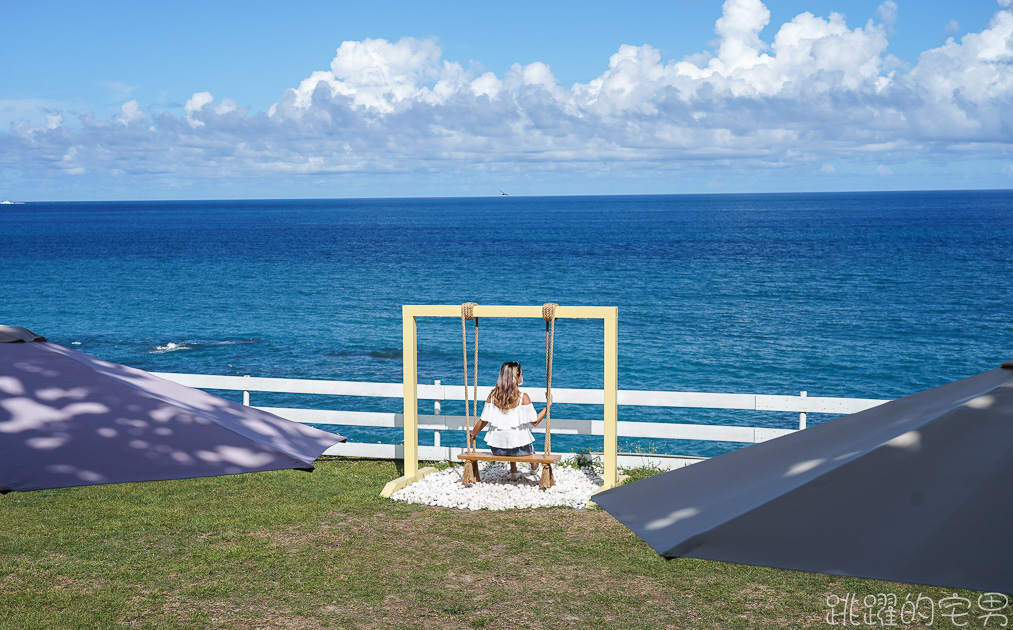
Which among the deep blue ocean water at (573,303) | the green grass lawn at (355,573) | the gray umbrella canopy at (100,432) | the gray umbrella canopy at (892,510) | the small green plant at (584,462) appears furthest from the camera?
the deep blue ocean water at (573,303)

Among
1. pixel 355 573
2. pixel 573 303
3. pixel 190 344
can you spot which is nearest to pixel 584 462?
pixel 355 573

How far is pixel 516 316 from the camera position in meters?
10.5

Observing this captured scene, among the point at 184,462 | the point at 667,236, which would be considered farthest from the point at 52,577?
the point at 667,236

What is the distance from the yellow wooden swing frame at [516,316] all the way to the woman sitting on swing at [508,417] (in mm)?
712

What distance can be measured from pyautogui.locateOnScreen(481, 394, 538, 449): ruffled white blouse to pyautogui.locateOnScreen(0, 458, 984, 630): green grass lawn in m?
1.15

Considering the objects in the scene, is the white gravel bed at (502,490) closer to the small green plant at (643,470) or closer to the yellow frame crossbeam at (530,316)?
the yellow frame crossbeam at (530,316)

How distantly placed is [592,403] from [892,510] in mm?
8799

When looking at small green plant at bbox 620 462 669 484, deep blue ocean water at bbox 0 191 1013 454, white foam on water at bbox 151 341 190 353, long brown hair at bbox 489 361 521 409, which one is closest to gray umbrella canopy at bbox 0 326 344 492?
long brown hair at bbox 489 361 521 409

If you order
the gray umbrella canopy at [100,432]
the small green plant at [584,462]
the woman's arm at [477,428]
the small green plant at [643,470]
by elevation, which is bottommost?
the small green plant at [643,470]

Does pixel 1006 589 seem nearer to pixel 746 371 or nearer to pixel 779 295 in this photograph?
pixel 746 371

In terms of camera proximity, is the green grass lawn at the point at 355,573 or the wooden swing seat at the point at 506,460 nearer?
the green grass lawn at the point at 355,573

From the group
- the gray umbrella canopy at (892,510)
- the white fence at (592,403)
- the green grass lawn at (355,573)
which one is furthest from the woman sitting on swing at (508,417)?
the gray umbrella canopy at (892,510)

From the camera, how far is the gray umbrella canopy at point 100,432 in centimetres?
389

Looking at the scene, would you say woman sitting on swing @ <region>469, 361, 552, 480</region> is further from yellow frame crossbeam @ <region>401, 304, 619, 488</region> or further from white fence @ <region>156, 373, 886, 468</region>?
yellow frame crossbeam @ <region>401, 304, 619, 488</region>
